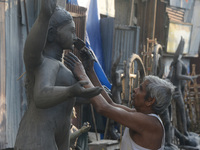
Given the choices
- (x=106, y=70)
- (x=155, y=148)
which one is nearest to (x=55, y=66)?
(x=155, y=148)

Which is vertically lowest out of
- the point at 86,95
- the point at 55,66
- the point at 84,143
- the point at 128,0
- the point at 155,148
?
the point at 84,143

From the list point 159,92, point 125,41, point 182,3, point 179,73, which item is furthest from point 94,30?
point 182,3

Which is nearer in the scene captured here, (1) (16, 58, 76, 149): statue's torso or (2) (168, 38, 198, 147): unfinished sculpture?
(1) (16, 58, 76, 149): statue's torso

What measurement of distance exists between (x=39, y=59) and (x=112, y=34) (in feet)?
24.6

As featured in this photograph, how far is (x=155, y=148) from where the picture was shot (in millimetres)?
2697

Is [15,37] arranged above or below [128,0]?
below

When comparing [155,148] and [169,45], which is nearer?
[155,148]

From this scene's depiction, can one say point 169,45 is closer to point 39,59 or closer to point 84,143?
point 84,143

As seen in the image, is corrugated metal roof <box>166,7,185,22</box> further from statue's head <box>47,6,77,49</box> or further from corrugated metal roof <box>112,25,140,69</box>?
statue's head <box>47,6,77,49</box>

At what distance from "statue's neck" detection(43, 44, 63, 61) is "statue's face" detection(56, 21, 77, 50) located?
0.13ft

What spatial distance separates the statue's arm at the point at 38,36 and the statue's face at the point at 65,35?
205 mm

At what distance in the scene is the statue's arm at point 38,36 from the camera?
5.91ft

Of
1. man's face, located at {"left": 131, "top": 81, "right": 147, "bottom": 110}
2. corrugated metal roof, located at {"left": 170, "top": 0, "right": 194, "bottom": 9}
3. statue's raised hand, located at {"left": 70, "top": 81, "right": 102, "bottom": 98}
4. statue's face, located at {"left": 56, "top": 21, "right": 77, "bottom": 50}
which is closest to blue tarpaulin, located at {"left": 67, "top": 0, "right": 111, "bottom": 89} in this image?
man's face, located at {"left": 131, "top": 81, "right": 147, "bottom": 110}

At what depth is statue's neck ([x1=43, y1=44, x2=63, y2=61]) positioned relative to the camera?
211cm
